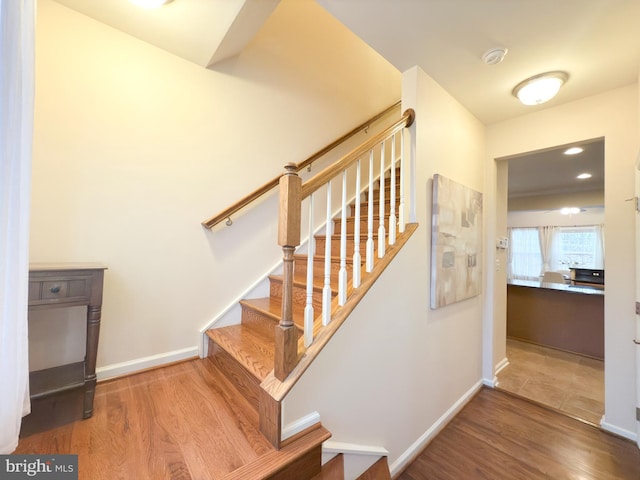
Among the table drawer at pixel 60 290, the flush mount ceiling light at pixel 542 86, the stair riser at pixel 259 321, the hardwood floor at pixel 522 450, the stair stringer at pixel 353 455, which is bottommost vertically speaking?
the hardwood floor at pixel 522 450

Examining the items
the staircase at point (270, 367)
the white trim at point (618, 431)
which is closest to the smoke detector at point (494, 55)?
the staircase at point (270, 367)

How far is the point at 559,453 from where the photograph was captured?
1.69 meters

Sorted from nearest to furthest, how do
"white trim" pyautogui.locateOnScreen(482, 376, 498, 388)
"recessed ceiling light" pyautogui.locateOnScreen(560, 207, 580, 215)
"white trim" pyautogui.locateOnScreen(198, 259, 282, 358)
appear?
"white trim" pyautogui.locateOnScreen(198, 259, 282, 358) → "white trim" pyautogui.locateOnScreen(482, 376, 498, 388) → "recessed ceiling light" pyautogui.locateOnScreen(560, 207, 580, 215)

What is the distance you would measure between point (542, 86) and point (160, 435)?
3018mm

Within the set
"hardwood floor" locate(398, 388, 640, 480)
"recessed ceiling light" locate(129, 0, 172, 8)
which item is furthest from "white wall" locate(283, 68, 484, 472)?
"recessed ceiling light" locate(129, 0, 172, 8)

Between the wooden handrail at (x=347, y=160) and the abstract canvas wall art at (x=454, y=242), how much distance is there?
0.46 meters

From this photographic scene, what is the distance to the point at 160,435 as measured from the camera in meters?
1.10

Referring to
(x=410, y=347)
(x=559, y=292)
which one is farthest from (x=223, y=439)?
(x=559, y=292)

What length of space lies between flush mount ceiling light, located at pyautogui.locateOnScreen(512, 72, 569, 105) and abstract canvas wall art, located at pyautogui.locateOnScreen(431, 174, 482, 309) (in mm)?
736

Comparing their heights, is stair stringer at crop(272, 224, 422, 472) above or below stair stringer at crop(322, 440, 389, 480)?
above

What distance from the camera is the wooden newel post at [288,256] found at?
3.27ft

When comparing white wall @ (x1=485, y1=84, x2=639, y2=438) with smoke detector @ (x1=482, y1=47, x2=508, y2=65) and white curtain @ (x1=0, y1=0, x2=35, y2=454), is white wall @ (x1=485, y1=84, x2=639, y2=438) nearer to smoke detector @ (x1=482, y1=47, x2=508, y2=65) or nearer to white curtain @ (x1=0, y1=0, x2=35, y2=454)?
smoke detector @ (x1=482, y1=47, x2=508, y2=65)

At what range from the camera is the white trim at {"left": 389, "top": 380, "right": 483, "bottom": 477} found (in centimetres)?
160

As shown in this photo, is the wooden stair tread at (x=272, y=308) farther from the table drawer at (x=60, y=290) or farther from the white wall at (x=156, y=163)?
the table drawer at (x=60, y=290)
